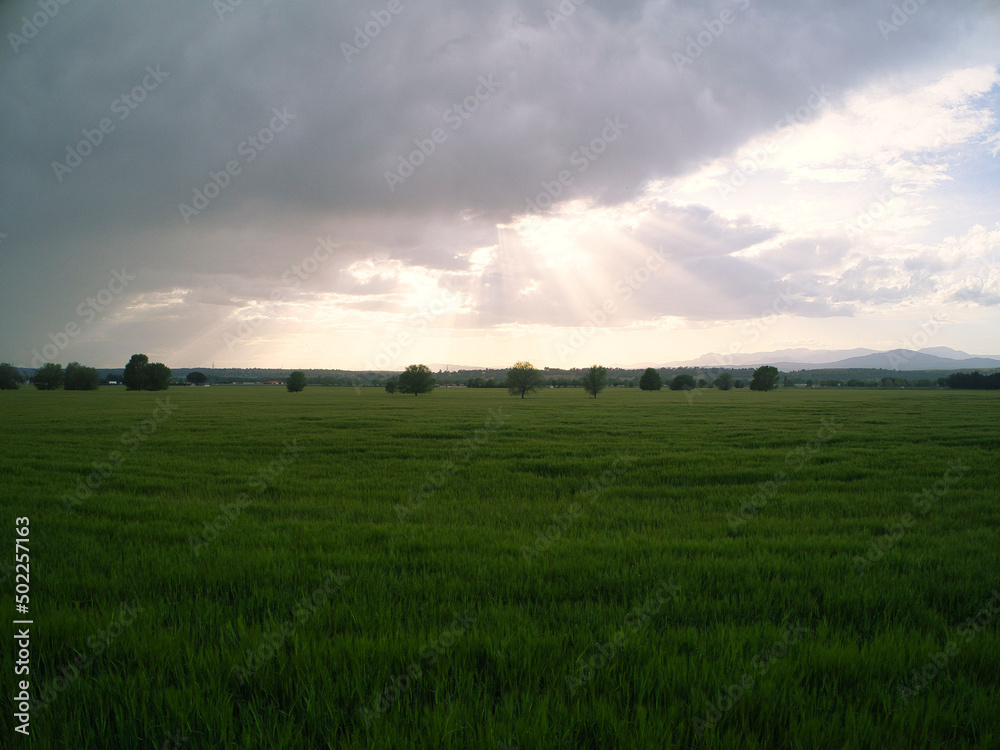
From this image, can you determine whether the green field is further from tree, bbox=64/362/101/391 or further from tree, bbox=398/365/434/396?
Result: tree, bbox=64/362/101/391

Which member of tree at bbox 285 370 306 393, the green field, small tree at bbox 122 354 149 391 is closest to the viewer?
the green field

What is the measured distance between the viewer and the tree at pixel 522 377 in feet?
247

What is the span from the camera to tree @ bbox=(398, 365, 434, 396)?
79375 mm

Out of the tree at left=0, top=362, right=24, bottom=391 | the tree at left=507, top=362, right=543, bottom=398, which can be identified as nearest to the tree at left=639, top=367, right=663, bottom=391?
the tree at left=507, top=362, right=543, bottom=398

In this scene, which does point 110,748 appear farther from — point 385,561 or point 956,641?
point 956,641

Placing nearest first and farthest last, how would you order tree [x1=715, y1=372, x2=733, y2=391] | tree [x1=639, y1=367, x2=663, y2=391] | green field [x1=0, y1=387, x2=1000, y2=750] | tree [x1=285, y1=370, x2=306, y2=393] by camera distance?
1. green field [x1=0, y1=387, x2=1000, y2=750]
2. tree [x1=285, y1=370, x2=306, y2=393]
3. tree [x1=639, y1=367, x2=663, y2=391]
4. tree [x1=715, y1=372, x2=733, y2=391]

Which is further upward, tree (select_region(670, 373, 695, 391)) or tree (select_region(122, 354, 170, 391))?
tree (select_region(122, 354, 170, 391))

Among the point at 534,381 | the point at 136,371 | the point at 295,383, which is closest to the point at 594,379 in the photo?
the point at 534,381

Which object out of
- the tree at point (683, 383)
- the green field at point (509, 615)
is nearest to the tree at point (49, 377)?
the green field at point (509, 615)

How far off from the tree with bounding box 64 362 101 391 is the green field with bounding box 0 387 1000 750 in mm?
109824

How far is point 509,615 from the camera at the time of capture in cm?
435

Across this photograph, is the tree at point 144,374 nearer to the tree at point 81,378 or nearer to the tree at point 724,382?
the tree at point 81,378

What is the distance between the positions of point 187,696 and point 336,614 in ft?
4.47

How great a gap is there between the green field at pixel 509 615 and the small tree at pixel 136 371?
9527 cm
